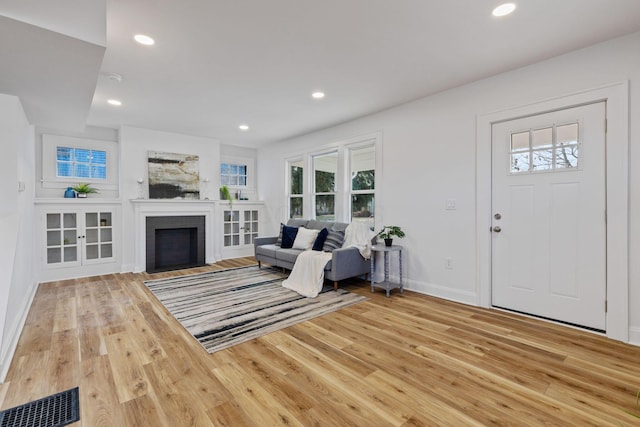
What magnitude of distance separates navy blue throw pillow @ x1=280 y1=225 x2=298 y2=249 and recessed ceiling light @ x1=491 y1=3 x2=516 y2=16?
12.7 feet

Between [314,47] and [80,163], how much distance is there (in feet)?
15.4

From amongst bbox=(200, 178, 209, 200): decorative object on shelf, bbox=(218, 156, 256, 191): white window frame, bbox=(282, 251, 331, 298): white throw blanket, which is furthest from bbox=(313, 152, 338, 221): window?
bbox=(200, 178, 209, 200): decorative object on shelf

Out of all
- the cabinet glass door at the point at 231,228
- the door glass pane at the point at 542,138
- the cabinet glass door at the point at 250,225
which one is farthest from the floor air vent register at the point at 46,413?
the cabinet glass door at the point at 250,225

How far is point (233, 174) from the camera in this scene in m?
6.86

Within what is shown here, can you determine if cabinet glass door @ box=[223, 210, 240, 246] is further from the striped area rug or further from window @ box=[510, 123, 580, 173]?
window @ box=[510, 123, 580, 173]

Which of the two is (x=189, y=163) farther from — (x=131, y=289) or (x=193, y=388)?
(x=193, y=388)

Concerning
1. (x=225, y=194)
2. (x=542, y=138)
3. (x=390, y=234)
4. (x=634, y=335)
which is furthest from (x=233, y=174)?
(x=634, y=335)

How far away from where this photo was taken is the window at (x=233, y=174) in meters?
6.71

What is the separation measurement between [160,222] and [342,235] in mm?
3306

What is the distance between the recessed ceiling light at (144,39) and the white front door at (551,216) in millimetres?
3468

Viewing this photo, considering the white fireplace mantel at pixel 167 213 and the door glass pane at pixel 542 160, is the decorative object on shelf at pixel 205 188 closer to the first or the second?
the white fireplace mantel at pixel 167 213

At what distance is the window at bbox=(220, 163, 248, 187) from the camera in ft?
22.0

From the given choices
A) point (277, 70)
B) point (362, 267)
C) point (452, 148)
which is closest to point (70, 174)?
Result: point (277, 70)

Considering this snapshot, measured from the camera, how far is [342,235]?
179 inches
